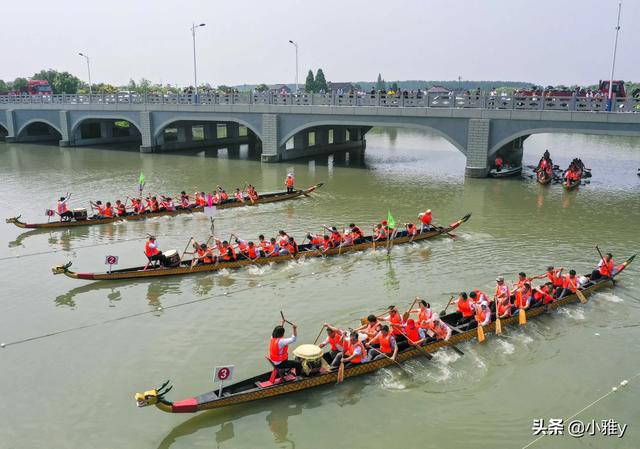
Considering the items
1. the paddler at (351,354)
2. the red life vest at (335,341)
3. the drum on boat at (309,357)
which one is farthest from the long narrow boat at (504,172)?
the drum on boat at (309,357)

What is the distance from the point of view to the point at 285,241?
20016 mm

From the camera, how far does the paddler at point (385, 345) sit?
12633 millimetres

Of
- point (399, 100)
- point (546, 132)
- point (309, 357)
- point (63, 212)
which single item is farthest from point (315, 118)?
point (309, 357)

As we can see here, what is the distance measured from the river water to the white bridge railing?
7127 mm

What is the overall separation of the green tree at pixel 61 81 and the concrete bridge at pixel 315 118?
39004mm

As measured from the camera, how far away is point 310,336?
47.5ft

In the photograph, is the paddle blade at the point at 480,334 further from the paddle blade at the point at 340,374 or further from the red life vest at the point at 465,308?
the paddle blade at the point at 340,374

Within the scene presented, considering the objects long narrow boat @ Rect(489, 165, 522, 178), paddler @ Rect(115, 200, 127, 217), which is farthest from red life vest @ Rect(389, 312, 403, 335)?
long narrow boat @ Rect(489, 165, 522, 178)

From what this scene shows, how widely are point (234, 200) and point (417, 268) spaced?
42.7 ft

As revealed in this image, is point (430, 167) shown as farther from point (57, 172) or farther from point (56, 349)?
point (56, 349)

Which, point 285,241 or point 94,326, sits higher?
point 285,241

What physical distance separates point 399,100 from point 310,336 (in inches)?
1106

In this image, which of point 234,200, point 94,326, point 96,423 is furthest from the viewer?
point 234,200

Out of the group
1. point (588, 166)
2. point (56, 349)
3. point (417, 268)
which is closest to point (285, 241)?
point (417, 268)
